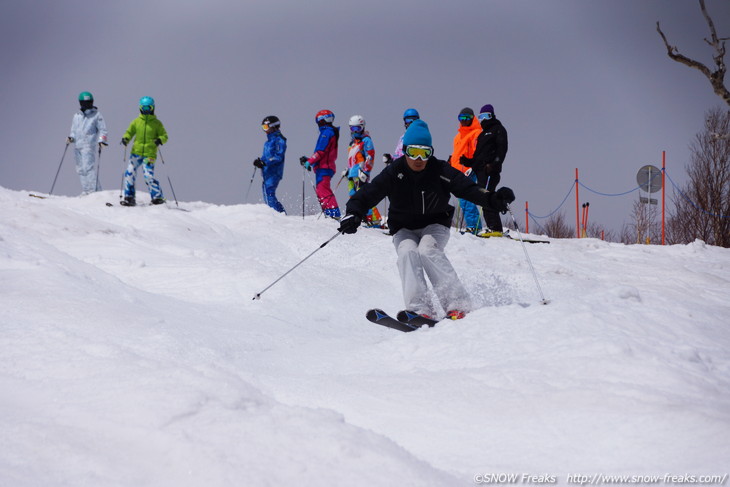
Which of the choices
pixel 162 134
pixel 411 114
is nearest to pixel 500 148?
pixel 411 114

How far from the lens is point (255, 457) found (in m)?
1.82

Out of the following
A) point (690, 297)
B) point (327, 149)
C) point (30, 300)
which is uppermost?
point (327, 149)

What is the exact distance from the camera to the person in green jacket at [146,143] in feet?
39.7

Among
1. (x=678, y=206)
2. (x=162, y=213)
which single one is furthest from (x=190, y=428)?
(x=678, y=206)

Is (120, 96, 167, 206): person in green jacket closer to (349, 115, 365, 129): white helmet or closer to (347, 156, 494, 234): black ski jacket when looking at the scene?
(349, 115, 365, 129): white helmet

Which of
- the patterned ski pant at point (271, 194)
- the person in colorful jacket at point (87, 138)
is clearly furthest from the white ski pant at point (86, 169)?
the patterned ski pant at point (271, 194)

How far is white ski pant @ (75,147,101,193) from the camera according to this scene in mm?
13148

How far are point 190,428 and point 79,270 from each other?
312 centimetres

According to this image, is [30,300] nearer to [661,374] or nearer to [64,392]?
[64,392]

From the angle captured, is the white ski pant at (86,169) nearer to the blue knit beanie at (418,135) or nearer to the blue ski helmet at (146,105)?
the blue ski helmet at (146,105)

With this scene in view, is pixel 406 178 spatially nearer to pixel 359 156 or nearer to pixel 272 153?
pixel 359 156

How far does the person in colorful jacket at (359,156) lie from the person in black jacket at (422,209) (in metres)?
6.01

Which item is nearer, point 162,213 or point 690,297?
point 690,297

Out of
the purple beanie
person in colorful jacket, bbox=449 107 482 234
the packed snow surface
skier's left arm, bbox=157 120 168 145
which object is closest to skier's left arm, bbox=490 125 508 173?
the purple beanie
